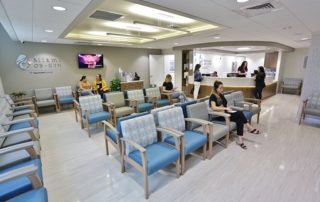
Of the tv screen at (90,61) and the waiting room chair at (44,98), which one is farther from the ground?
the tv screen at (90,61)

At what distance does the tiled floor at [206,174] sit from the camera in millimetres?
2047

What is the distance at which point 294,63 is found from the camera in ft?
28.7

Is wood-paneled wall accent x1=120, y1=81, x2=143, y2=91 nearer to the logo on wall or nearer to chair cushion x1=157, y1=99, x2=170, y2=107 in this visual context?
the logo on wall

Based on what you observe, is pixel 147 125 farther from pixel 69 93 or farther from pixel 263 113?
pixel 69 93

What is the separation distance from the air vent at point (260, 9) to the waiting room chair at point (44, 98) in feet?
19.1

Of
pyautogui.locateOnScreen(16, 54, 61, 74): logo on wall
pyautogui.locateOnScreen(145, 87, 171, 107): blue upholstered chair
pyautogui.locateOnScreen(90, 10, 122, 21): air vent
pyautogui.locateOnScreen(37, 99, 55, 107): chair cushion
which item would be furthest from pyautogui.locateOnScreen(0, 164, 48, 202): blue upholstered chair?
pyautogui.locateOnScreen(16, 54, 61, 74): logo on wall

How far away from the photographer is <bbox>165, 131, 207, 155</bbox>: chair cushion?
238 centimetres

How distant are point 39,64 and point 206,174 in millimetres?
6330

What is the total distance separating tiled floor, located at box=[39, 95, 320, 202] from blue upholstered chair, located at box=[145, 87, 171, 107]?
1.89 metres

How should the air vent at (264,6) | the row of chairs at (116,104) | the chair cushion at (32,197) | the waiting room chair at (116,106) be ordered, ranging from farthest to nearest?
the waiting room chair at (116,106) → the row of chairs at (116,104) → the air vent at (264,6) → the chair cushion at (32,197)

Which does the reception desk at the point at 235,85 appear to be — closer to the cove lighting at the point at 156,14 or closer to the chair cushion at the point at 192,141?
the cove lighting at the point at 156,14

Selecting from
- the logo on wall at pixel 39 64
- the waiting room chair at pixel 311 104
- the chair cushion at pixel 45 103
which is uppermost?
the logo on wall at pixel 39 64

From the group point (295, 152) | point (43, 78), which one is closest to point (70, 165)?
point (295, 152)

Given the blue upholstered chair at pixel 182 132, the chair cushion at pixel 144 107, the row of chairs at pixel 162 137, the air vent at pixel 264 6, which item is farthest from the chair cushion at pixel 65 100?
the air vent at pixel 264 6
